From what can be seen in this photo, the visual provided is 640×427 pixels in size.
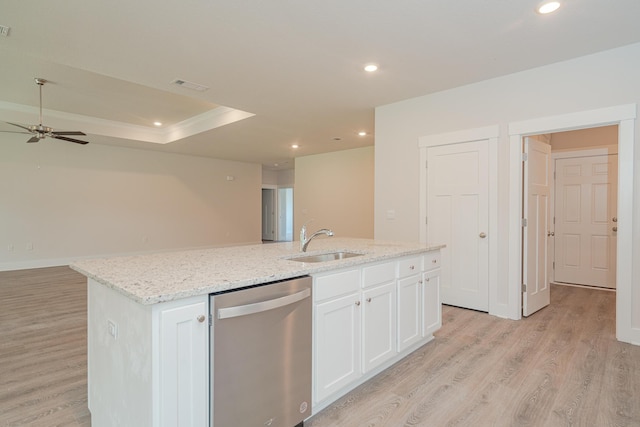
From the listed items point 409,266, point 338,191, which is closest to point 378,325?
point 409,266

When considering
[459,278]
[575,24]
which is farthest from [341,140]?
[575,24]

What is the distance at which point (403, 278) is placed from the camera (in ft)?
8.45

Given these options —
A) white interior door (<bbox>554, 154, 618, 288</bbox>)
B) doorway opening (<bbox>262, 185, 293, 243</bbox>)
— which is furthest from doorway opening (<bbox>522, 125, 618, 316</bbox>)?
doorway opening (<bbox>262, 185, 293, 243</bbox>)

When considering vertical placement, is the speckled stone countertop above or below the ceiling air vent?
below

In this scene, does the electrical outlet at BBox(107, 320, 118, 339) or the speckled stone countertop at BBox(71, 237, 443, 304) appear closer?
the speckled stone countertop at BBox(71, 237, 443, 304)

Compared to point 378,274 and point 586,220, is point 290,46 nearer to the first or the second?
point 378,274

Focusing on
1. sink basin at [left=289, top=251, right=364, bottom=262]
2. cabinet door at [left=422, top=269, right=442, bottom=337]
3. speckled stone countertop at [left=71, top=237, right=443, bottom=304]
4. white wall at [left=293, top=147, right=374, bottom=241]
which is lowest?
cabinet door at [left=422, top=269, right=442, bottom=337]

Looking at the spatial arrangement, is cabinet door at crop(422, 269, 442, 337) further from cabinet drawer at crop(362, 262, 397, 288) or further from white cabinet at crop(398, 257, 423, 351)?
cabinet drawer at crop(362, 262, 397, 288)

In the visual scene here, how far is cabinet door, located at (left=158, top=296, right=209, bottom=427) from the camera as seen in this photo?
128cm

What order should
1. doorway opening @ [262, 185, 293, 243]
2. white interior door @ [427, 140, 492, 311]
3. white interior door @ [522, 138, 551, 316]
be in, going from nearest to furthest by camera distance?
white interior door @ [522, 138, 551, 316]
white interior door @ [427, 140, 492, 311]
doorway opening @ [262, 185, 293, 243]

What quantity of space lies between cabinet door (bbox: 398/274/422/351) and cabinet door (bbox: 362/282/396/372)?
10cm

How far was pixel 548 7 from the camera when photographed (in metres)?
2.41

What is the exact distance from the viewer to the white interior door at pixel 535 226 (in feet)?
12.0

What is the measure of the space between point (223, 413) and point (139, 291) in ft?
2.11
